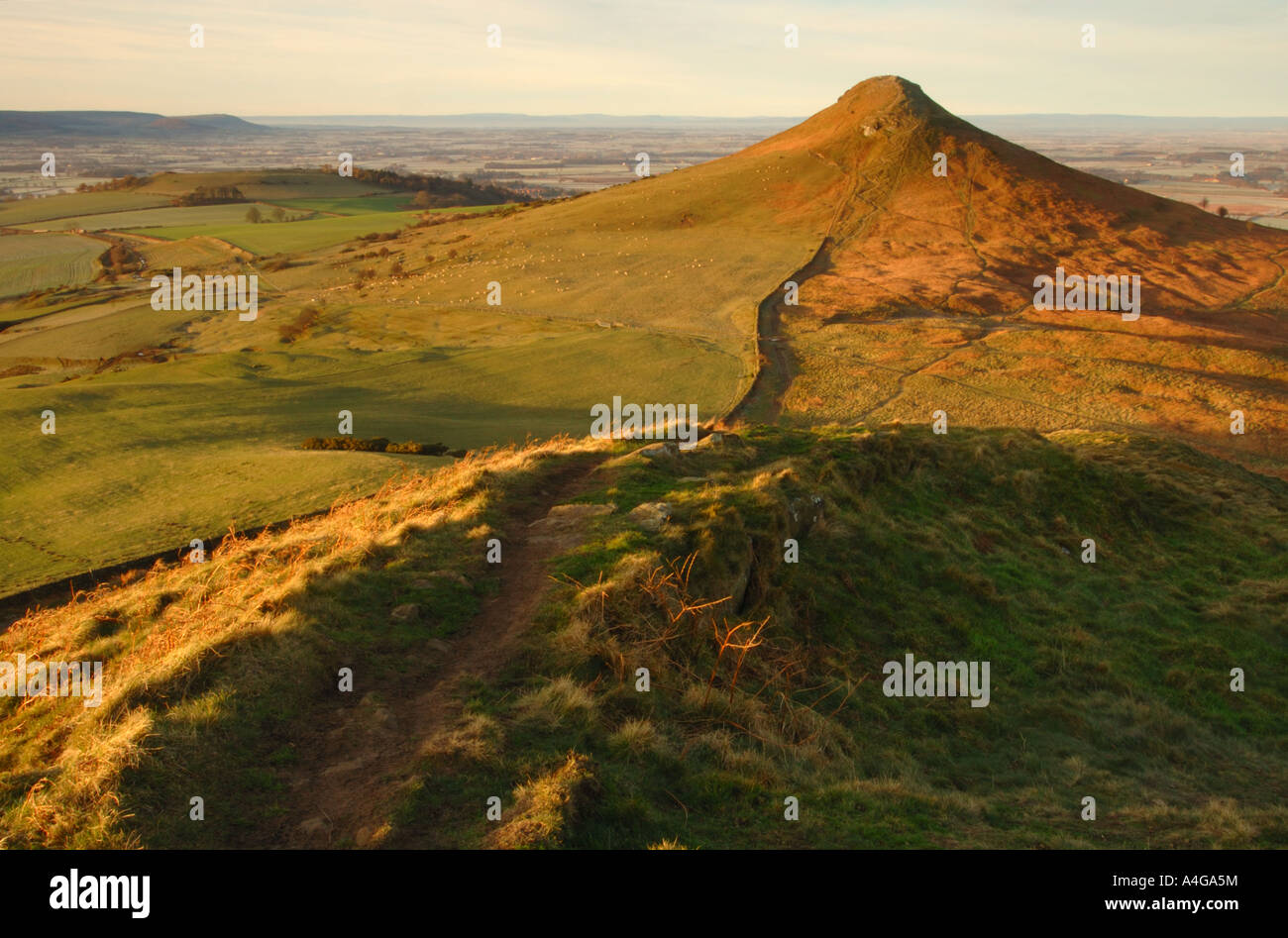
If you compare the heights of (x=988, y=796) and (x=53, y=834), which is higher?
(x=53, y=834)

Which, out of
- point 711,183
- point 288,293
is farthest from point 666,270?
point 288,293

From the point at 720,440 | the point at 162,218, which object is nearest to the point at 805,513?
the point at 720,440

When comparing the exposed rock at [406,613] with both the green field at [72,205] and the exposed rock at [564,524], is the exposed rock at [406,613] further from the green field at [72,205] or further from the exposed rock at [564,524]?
the green field at [72,205]

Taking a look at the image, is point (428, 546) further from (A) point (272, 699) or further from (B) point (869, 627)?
(B) point (869, 627)

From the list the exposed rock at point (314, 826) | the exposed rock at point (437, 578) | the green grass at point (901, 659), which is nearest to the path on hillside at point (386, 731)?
the exposed rock at point (314, 826)

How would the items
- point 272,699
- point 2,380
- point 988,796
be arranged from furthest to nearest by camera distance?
1. point 2,380
2. point 988,796
3. point 272,699
